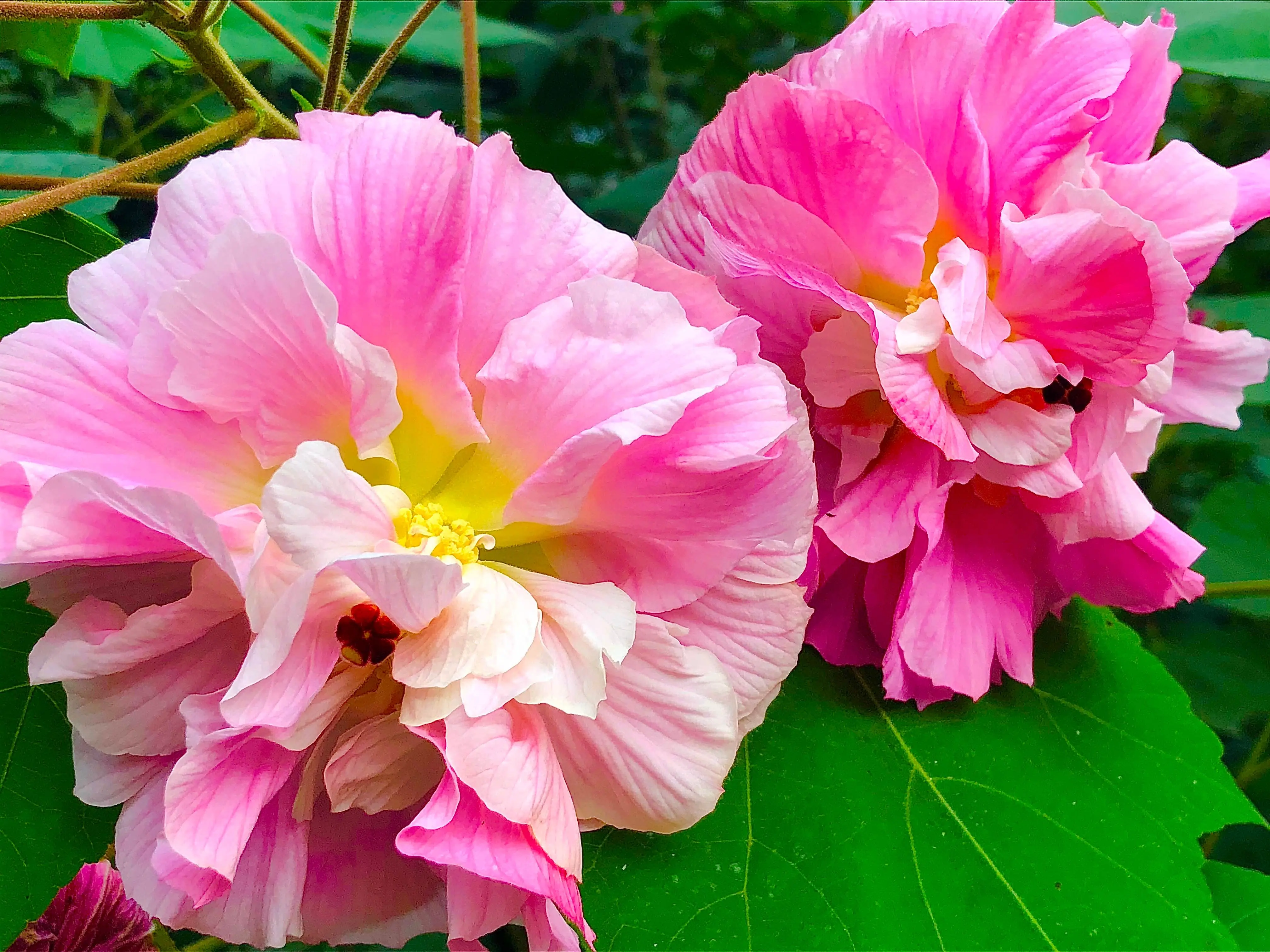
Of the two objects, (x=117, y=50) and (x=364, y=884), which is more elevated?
(x=117, y=50)

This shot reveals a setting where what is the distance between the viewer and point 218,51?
46 centimetres

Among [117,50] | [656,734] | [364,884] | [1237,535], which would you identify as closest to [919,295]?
[656,734]

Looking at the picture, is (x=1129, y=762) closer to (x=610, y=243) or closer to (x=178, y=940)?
(x=610, y=243)

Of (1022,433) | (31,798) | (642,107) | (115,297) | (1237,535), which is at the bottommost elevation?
(1237,535)

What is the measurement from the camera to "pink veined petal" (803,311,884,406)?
17.2 inches

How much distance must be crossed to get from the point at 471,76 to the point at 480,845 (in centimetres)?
47

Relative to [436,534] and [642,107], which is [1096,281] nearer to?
[436,534]

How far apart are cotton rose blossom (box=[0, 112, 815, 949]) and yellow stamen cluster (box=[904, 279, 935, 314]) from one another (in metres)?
0.14

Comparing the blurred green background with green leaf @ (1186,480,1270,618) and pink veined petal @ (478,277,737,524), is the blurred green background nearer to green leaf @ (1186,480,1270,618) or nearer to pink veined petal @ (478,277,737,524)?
green leaf @ (1186,480,1270,618)

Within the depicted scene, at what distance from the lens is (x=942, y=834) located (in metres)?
0.47

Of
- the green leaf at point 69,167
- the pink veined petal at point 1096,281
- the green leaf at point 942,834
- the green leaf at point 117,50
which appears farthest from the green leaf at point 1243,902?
the green leaf at point 117,50

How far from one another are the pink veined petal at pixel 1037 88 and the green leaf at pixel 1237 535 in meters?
0.80

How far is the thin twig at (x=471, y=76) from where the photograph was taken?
563 mm

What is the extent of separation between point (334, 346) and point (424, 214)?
0.05 m
